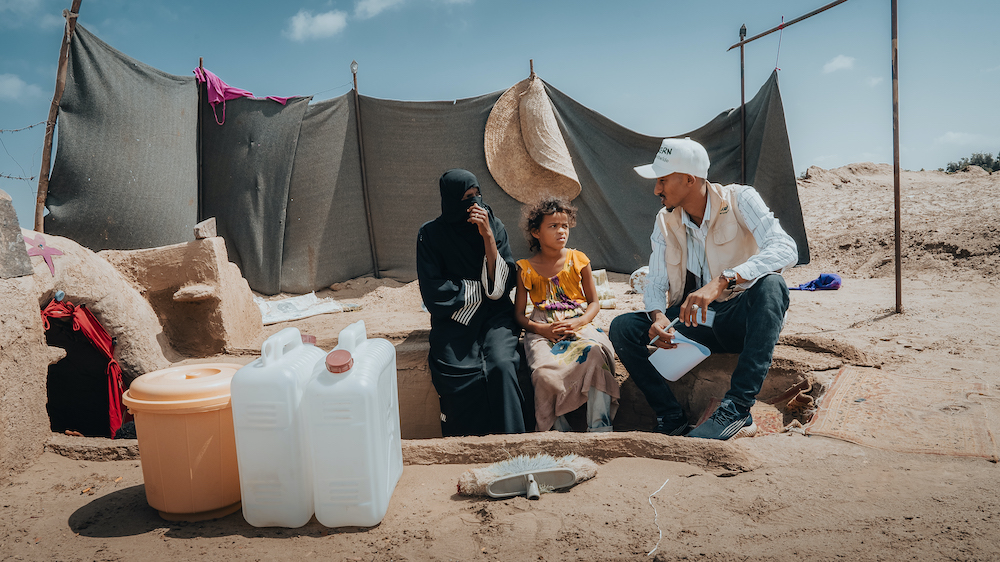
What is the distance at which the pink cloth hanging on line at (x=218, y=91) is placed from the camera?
6273mm

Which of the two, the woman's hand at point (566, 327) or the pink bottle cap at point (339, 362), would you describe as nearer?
the pink bottle cap at point (339, 362)

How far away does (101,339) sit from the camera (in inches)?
116

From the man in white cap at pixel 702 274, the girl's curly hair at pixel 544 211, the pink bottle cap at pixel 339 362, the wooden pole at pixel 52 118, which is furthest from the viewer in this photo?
the wooden pole at pixel 52 118

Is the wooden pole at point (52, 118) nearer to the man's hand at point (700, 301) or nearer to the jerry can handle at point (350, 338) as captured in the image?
the jerry can handle at point (350, 338)

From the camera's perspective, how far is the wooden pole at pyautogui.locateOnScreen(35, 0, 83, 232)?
5141 millimetres

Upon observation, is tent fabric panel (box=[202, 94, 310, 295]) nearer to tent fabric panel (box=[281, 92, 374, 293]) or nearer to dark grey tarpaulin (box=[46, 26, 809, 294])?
dark grey tarpaulin (box=[46, 26, 809, 294])

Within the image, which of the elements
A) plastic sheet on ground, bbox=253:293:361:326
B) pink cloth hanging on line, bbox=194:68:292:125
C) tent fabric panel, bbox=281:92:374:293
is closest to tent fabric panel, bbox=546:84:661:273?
tent fabric panel, bbox=281:92:374:293

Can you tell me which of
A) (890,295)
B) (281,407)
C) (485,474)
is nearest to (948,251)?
(890,295)

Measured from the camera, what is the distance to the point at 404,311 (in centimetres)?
599

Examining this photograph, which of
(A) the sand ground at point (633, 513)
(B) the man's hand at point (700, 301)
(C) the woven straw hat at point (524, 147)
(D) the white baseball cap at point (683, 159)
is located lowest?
(A) the sand ground at point (633, 513)

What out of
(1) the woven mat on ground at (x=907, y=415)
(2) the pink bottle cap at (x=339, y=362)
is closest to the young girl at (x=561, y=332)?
(1) the woven mat on ground at (x=907, y=415)

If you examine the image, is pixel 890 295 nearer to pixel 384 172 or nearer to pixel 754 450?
pixel 754 450

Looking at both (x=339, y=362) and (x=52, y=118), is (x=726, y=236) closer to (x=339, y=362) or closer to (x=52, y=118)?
(x=339, y=362)

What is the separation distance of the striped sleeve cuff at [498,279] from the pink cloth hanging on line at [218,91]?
460 cm
